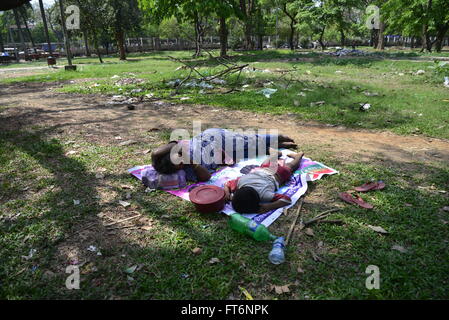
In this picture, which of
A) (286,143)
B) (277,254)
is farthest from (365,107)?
(277,254)

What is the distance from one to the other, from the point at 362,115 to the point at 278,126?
5.87 ft

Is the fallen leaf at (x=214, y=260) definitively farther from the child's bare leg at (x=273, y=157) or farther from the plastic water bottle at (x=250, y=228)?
the child's bare leg at (x=273, y=157)

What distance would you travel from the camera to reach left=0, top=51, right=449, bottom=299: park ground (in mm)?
2008

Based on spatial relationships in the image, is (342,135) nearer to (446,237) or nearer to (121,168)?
(446,237)

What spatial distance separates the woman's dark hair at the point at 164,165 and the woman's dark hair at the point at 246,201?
0.88 m

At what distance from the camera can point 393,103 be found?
21.1ft

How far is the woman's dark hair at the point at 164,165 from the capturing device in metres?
3.22

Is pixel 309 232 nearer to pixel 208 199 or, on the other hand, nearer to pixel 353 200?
pixel 353 200

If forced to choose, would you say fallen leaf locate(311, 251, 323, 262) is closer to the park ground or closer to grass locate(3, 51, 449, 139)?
the park ground

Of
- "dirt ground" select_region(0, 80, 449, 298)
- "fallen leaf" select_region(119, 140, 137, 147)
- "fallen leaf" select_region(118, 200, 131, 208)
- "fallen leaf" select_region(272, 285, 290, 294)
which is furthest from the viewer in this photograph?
"fallen leaf" select_region(119, 140, 137, 147)

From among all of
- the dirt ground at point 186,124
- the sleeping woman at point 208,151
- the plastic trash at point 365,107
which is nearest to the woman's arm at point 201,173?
the sleeping woman at point 208,151

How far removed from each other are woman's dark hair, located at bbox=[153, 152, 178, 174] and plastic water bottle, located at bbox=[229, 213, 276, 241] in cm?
102

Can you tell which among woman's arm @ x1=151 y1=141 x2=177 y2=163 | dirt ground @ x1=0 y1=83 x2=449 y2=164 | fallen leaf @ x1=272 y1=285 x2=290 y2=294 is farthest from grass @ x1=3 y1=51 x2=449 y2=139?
fallen leaf @ x1=272 y1=285 x2=290 y2=294

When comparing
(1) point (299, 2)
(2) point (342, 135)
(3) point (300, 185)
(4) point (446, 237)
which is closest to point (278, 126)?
(2) point (342, 135)
